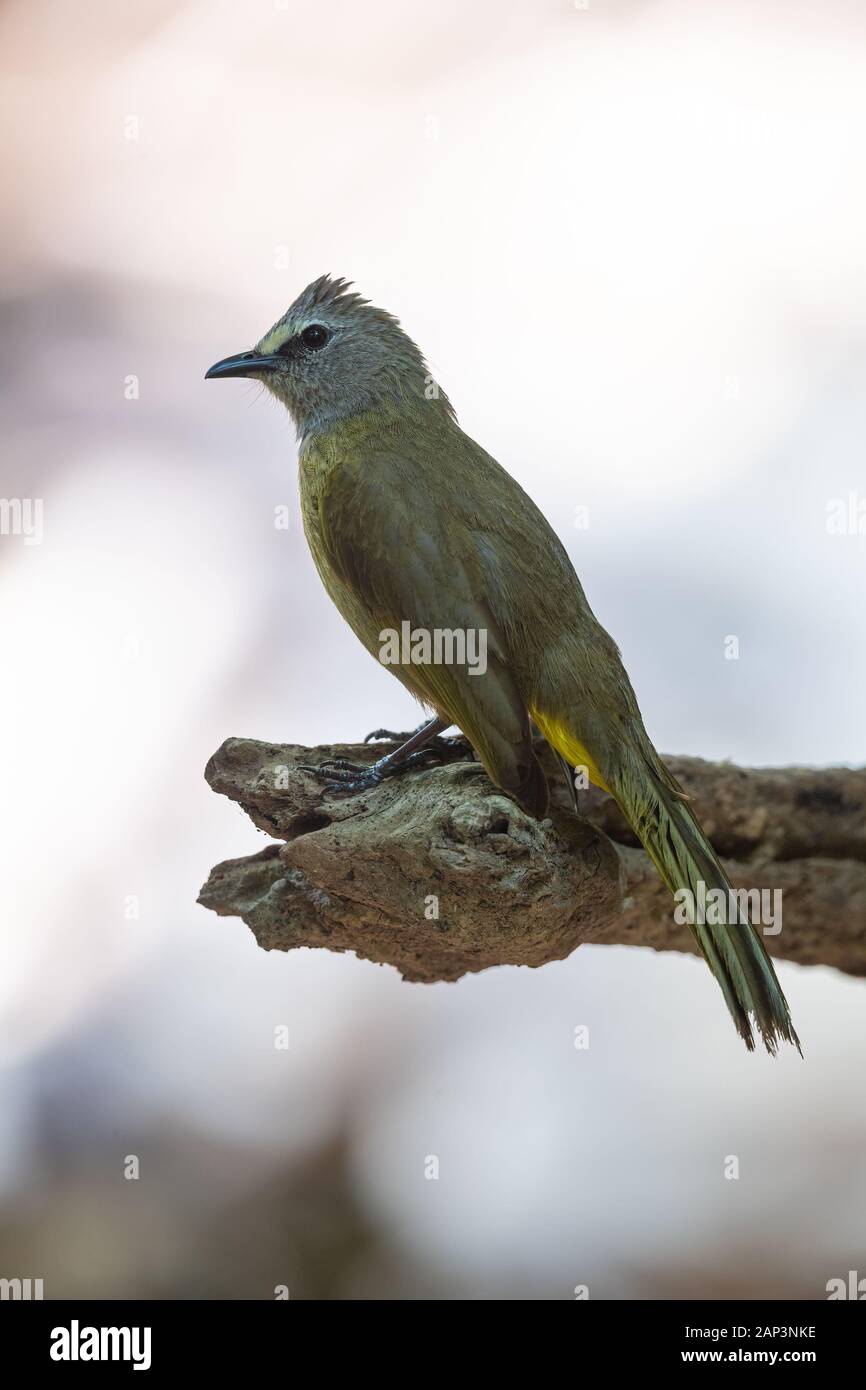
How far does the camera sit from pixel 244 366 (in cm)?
408

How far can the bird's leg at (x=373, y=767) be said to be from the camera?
3670mm

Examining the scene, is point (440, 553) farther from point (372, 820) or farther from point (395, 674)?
point (372, 820)

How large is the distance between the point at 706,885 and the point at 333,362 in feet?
6.58

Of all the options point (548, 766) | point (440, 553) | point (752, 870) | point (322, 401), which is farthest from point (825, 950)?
point (322, 401)

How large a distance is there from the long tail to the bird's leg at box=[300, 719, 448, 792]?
66 cm

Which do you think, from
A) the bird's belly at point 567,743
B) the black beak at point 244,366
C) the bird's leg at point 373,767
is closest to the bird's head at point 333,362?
the black beak at point 244,366

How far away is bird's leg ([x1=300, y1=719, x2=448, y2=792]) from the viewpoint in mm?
3670

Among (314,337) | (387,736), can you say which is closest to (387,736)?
(387,736)

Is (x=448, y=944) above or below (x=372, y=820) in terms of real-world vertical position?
below

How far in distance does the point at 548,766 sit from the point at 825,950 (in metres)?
1.40

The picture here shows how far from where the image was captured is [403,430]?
12.5 ft

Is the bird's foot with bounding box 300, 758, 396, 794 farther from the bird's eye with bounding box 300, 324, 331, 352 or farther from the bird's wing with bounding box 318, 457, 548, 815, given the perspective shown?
the bird's eye with bounding box 300, 324, 331, 352

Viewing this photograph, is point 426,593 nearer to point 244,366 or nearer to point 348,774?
point 348,774
